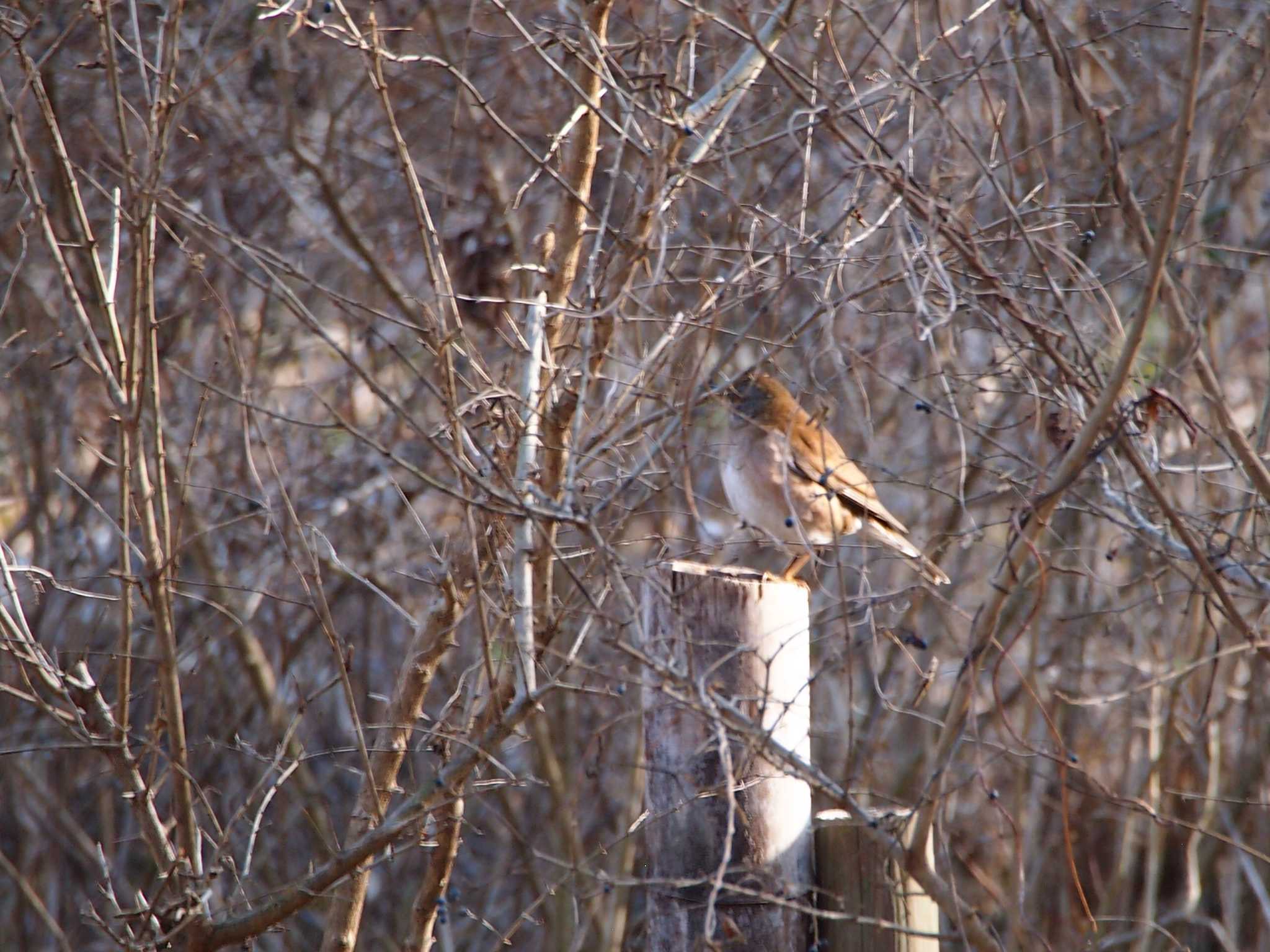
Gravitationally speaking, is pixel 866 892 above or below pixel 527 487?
below

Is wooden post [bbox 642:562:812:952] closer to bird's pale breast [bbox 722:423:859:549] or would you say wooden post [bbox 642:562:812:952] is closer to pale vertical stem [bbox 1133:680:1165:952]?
bird's pale breast [bbox 722:423:859:549]

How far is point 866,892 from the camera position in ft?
10.1

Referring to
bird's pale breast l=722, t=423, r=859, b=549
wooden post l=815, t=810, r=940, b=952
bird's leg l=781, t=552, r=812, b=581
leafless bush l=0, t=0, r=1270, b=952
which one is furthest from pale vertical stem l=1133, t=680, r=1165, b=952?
wooden post l=815, t=810, r=940, b=952

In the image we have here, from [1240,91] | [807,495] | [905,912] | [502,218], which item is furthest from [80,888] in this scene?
[1240,91]

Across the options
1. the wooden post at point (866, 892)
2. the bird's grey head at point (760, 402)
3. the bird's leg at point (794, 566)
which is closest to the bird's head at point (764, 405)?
the bird's grey head at point (760, 402)

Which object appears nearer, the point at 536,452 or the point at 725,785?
the point at 725,785

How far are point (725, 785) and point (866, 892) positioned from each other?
403mm

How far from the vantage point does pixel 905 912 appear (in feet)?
9.99

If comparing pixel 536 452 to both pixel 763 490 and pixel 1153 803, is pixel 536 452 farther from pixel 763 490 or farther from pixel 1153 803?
pixel 1153 803

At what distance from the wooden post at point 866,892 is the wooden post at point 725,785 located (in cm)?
5

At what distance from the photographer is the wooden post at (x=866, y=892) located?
3.01 m

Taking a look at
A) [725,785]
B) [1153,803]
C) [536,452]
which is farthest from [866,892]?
[1153,803]

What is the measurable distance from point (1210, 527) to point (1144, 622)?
4.73m

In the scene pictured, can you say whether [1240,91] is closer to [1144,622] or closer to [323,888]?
[1144,622]
